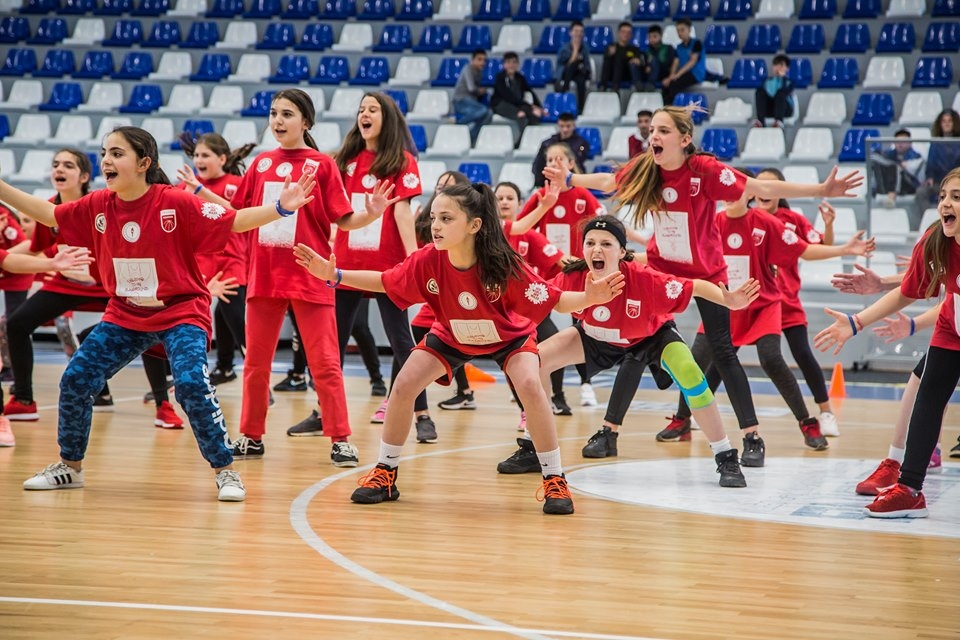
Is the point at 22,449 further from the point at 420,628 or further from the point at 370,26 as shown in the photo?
the point at 370,26

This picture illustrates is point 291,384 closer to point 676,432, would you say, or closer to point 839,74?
point 676,432

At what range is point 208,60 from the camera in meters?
18.5

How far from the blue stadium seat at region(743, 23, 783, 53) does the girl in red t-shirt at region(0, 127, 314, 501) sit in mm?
12665

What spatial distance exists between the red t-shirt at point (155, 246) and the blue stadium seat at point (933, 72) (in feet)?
40.8

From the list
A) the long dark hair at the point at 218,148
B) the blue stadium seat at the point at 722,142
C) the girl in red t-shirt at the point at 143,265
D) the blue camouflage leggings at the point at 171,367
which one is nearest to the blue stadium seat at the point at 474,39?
the blue stadium seat at the point at 722,142

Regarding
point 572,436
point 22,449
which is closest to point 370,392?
point 572,436

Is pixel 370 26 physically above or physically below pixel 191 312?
above

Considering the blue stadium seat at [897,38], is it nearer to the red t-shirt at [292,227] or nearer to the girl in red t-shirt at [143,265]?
the red t-shirt at [292,227]

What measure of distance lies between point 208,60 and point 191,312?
1396 cm

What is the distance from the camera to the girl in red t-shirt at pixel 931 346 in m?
5.14

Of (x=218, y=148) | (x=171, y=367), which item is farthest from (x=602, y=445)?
(x=218, y=148)

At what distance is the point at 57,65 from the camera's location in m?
18.9

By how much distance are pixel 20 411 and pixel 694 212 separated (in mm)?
4654

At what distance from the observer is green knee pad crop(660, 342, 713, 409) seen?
5.96 meters
